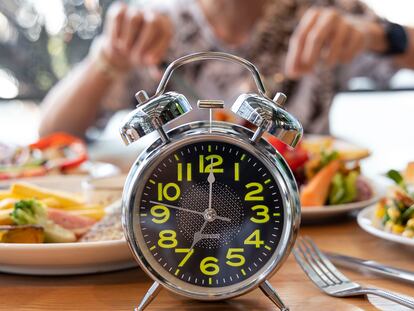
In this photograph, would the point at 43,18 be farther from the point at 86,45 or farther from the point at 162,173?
the point at 162,173

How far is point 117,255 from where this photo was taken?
935 mm

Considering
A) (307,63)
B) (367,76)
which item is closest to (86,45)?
(367,76)

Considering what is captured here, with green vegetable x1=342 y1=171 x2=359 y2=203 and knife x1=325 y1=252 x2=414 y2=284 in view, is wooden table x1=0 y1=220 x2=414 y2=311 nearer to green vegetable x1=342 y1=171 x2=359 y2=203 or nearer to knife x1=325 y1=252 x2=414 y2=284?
knife x1=325 y1=252 x2=414 y2=284

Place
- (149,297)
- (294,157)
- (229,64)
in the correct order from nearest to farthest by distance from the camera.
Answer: (149,297), (294,157), (229,64)

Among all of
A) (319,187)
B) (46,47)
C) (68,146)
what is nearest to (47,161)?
(68,146)

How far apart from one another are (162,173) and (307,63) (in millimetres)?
1402

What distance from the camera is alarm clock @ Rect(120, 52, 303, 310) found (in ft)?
2.70

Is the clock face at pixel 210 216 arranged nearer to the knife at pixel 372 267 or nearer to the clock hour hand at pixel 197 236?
the clock hour hand at pixel 197 236

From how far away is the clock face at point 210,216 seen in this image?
828 millimetres

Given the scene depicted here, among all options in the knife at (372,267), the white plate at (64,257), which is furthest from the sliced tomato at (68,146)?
the knife at (372,267)

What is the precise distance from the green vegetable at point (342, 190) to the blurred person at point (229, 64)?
3.98 feet

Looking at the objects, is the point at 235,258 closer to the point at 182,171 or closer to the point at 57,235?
the point at 182,171

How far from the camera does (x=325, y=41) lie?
225 cm

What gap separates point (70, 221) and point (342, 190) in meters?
0.59
